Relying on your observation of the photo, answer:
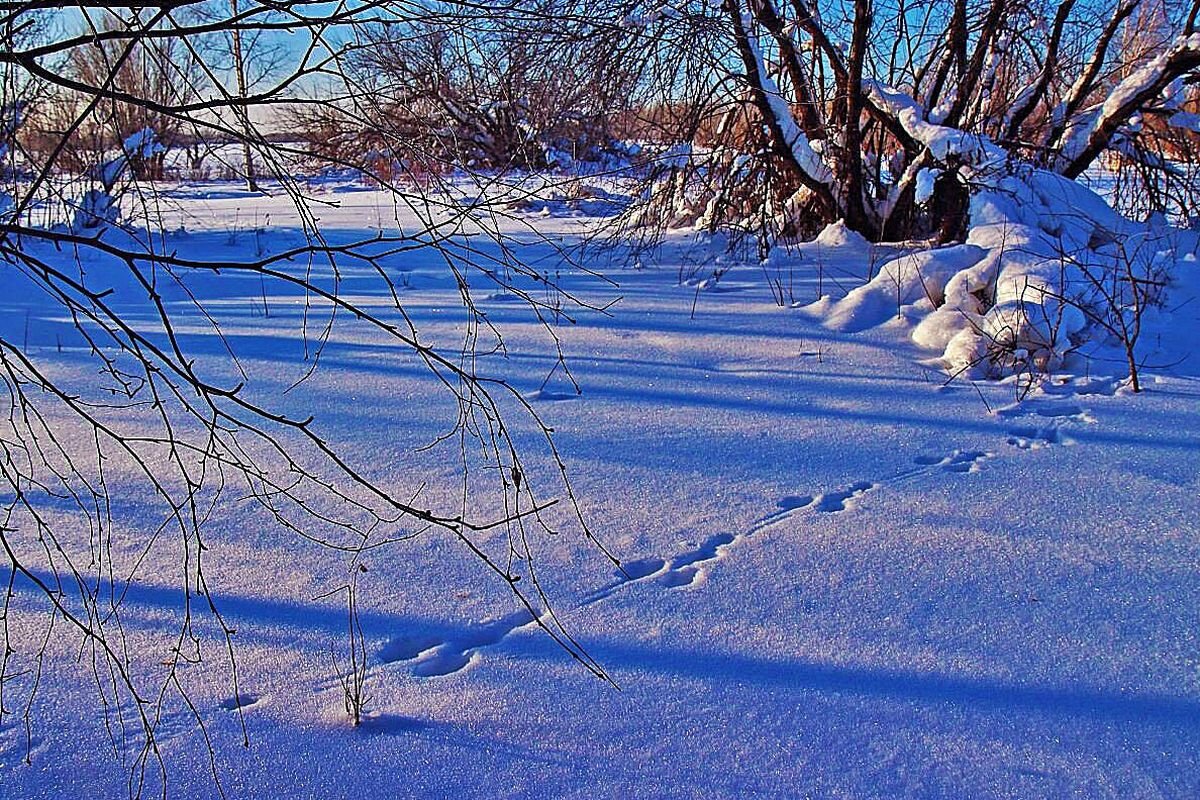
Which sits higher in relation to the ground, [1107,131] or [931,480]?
[1107,131]

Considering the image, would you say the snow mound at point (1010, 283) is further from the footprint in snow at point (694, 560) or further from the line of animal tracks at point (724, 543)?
the footprint in snow at point (694, 560)

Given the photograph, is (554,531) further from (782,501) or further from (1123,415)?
(1123,415)

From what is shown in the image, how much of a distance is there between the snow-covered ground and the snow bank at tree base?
0.26 metres

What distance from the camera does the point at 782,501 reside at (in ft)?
8.86

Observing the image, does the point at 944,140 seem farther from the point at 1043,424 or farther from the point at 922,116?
the point at 1043,424

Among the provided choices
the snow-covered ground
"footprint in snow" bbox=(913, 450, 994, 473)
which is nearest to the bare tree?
the snow-covered ground

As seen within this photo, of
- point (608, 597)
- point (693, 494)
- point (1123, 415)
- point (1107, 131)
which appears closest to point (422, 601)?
point (608, 597)

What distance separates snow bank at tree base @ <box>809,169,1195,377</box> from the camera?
400 centimetres

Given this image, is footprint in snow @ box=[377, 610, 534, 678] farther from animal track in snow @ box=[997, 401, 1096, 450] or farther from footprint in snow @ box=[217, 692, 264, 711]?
animal track in snow @ box=[997, 401, 1096, 450]

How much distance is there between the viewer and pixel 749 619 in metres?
2.08

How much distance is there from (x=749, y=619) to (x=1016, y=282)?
2.94 metres

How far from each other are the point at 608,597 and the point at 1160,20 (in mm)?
5699

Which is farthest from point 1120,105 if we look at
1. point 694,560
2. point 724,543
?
point 694,560

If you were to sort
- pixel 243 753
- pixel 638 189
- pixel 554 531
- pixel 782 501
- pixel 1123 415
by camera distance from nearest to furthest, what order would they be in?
1. pixel 243 753
2. pixel 554 531
3. pixel 782 501
4. pixel 1123 415
5. pixel 638 189
